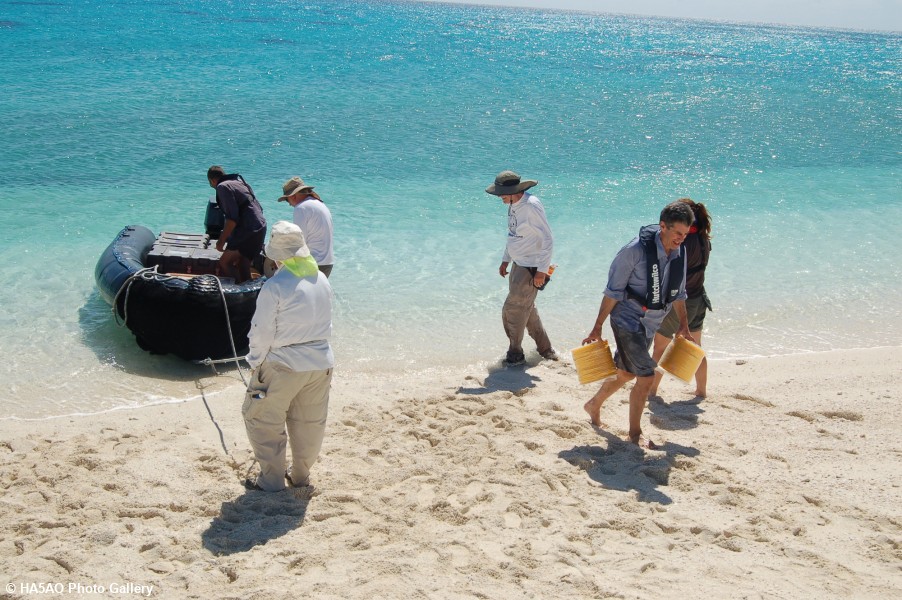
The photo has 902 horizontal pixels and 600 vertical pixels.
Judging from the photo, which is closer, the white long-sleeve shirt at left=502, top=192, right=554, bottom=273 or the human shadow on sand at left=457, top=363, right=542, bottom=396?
the human shadow on sand at left=457, top=363, right=542, bottom=396

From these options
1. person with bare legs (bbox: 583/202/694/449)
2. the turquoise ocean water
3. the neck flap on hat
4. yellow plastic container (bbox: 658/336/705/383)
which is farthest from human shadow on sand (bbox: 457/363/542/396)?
the neck flap on hat

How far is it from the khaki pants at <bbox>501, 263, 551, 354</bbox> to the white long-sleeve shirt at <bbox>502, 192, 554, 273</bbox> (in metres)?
0.11

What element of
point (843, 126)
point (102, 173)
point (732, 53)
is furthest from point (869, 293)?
point (732, 53)

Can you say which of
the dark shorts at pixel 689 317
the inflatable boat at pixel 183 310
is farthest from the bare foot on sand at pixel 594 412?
the inflatable boat at pixel 183 310

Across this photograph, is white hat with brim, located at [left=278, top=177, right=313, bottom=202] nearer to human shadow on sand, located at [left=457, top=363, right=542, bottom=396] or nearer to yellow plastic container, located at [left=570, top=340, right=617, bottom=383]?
human shadow on sand, located at [left=457, top=363, right=542, bottom=396]

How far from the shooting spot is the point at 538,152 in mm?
18875

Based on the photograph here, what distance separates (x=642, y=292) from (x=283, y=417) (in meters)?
2.43

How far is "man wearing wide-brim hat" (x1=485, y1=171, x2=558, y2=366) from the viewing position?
683cm

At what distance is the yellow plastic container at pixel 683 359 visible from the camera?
5605mm

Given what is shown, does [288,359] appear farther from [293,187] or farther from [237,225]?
[237,225]

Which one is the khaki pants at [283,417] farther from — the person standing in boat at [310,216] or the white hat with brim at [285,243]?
the person standing in boat at [310,216]

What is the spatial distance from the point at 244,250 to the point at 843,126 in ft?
71.6

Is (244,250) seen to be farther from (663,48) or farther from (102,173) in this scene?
(663,48)

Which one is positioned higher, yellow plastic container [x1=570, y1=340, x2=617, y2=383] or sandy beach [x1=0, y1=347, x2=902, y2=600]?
yellow plastic container [x1=570, y1=340, x2=617, y2=383]
